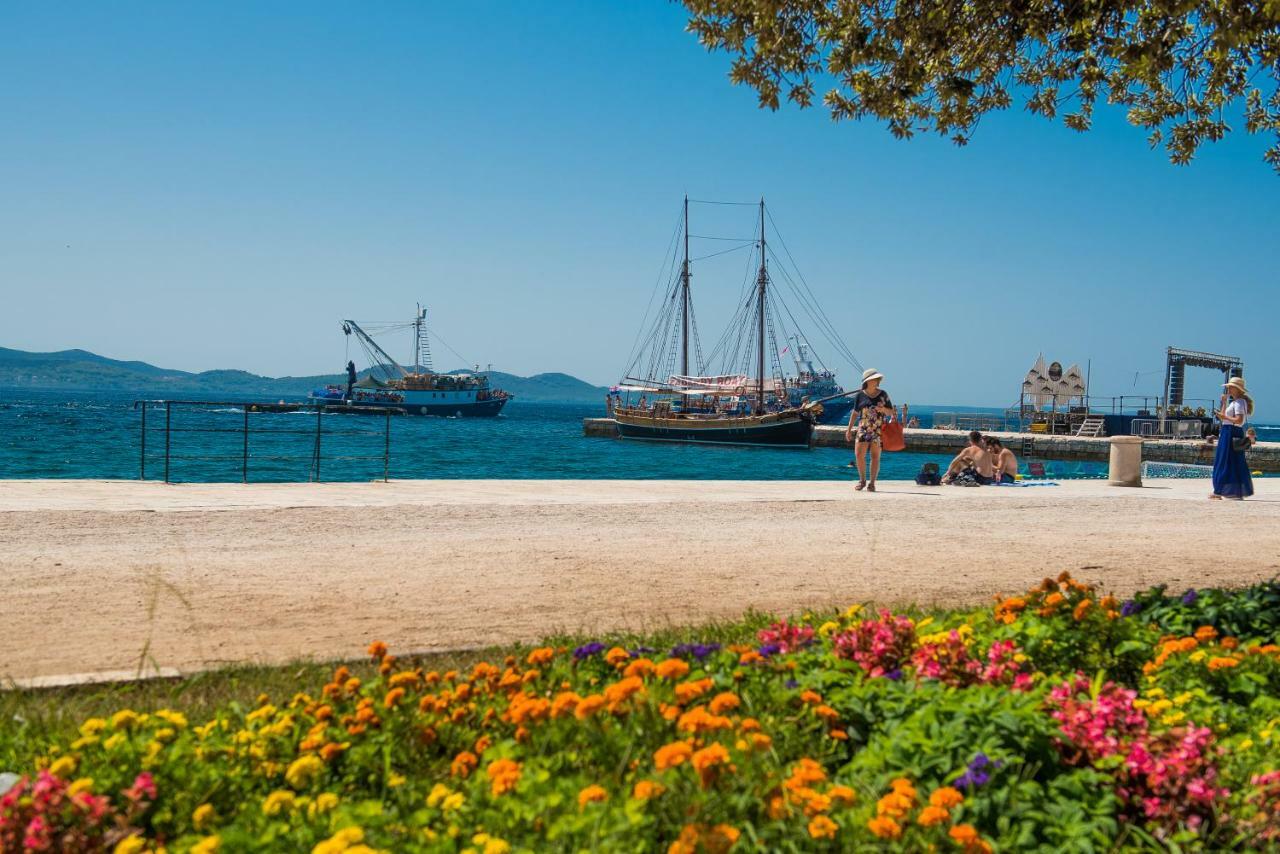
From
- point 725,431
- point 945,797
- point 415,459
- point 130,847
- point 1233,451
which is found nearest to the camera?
point 130,847

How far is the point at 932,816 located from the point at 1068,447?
52107mm

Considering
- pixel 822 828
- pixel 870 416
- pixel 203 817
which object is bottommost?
pixel 203 817

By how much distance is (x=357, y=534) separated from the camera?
848cm

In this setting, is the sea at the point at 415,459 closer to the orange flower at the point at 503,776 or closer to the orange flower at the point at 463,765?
the orange flower at the point at 463,765

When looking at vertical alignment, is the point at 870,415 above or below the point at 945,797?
above

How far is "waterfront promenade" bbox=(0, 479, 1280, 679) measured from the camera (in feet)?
17.1

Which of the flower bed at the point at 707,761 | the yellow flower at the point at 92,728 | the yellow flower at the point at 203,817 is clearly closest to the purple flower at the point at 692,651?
the flower bed at the point at 707,761

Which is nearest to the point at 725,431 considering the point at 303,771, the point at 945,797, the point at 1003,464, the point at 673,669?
the point at 1003,464

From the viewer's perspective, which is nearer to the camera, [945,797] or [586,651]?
[945,797]

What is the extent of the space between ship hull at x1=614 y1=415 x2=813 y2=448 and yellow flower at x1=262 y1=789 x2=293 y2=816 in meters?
55.9

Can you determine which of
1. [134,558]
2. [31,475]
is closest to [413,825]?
[134,558]

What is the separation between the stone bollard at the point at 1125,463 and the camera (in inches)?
640

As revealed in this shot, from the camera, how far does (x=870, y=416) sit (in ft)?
46.6

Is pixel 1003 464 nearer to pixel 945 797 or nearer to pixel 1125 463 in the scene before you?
pixel 1125 463
